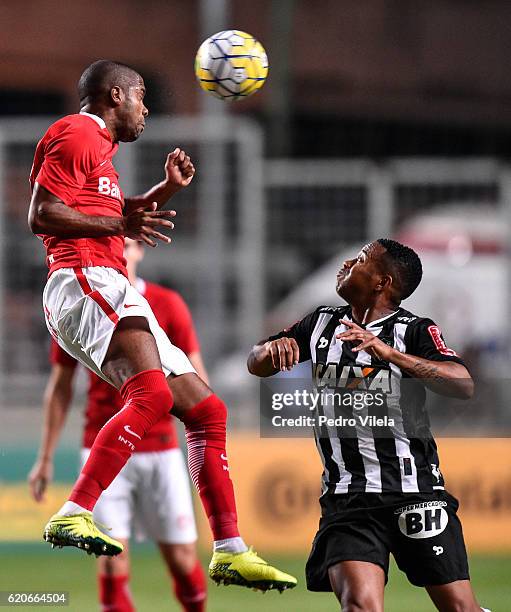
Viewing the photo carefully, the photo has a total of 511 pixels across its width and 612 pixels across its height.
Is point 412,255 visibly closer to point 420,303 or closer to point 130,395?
point 130,395

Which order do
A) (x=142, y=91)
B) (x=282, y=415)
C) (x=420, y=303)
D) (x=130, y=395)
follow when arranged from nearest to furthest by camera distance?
(x=130, y=395), (x=142, y=91), (x=282, y=415), (x=420, y=303)

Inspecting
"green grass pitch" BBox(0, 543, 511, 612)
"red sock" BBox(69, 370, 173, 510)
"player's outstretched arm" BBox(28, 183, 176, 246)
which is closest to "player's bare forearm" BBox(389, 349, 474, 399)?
"red sock" BBox(69, 370, 173, 510)

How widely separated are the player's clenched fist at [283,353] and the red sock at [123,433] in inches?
17.6

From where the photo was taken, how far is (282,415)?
6.23 metres

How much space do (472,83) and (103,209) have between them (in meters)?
16.2

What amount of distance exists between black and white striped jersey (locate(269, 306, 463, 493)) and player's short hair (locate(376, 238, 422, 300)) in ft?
0.43

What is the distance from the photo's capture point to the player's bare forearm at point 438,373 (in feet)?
16.3

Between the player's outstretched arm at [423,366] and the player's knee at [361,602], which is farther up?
the player's outstretched arm at [423,366]

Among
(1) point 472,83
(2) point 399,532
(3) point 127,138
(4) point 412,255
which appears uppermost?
(1) point 472,83

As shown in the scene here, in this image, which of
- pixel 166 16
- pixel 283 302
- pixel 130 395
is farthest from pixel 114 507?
pixel 166 16

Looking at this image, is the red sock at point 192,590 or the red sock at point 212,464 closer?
the red sock at point 212,464

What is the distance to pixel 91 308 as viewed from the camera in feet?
17.1

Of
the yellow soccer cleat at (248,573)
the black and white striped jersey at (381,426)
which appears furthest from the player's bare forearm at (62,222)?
the yellow soccer cleat at (248,573)

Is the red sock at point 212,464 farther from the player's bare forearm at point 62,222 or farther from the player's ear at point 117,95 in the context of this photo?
the player's ear at point 117,95
